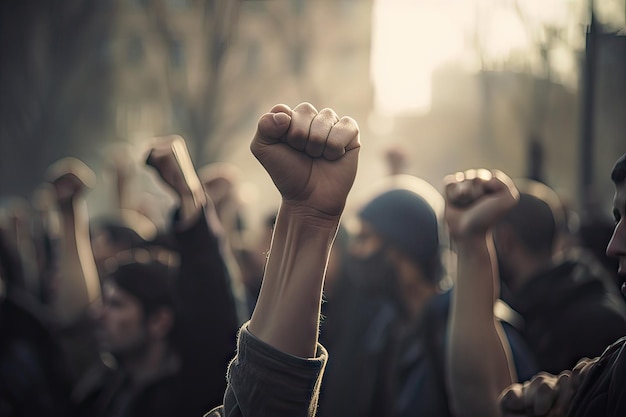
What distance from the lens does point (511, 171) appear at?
1583 centimetres

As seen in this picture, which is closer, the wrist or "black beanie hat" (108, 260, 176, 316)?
the wrist

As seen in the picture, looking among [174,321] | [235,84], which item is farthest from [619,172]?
[235,84]

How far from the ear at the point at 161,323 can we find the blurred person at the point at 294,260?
2.20m

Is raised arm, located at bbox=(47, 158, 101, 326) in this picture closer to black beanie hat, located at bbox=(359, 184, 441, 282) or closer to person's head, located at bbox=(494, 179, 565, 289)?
black beanie hat, located at bbox=(359, 184, 441, 282)

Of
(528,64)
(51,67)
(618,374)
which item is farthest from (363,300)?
(51,67)

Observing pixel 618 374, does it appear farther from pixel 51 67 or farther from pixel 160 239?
pixel 51 67

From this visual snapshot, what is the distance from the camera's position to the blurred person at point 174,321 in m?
2.93

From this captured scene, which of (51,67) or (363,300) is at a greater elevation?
(51,67)

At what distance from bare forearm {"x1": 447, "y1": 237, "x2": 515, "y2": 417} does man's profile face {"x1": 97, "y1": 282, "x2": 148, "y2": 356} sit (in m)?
1.76

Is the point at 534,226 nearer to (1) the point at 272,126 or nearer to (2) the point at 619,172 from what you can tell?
(2) the point at 619,172

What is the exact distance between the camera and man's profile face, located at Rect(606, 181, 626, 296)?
5.65 ft

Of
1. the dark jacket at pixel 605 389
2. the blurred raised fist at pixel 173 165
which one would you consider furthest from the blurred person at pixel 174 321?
the dark jacket at pixel 605 389

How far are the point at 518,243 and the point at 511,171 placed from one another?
38.4 ft

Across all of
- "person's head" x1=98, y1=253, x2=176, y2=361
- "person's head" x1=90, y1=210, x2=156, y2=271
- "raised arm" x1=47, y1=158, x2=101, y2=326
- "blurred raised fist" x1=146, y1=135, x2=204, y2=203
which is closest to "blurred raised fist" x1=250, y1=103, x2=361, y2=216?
"blurred raised fist" x1=146, y1=135, x2=204, y2=203
